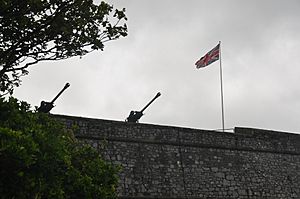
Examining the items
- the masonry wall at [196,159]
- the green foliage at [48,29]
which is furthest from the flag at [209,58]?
the green foliage at [48,29]

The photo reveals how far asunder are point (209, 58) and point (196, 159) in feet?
15.2

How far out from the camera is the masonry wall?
12.0 m

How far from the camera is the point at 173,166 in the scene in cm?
1273

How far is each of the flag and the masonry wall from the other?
2.83m

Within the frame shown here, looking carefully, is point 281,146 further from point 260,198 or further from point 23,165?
point 23,165

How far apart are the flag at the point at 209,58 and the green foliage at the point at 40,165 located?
9.52 m

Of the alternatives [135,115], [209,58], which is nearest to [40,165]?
[135,115]

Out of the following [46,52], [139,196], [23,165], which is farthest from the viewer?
[139,196]

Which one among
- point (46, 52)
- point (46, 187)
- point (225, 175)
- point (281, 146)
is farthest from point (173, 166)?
point (46, 187)

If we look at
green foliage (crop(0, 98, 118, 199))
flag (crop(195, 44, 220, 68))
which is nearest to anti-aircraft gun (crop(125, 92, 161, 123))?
flag (crop(195, 44, 220, 68))

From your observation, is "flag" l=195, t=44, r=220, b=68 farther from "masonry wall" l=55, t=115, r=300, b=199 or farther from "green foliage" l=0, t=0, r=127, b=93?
"green foliage" l=0, t=0, r=127, b=93

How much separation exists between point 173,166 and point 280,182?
12.5 ft

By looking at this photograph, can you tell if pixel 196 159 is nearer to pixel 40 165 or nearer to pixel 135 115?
pixel 135 115

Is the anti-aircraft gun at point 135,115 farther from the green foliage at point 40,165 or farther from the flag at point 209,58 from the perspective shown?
the green foliage at point 40,165
